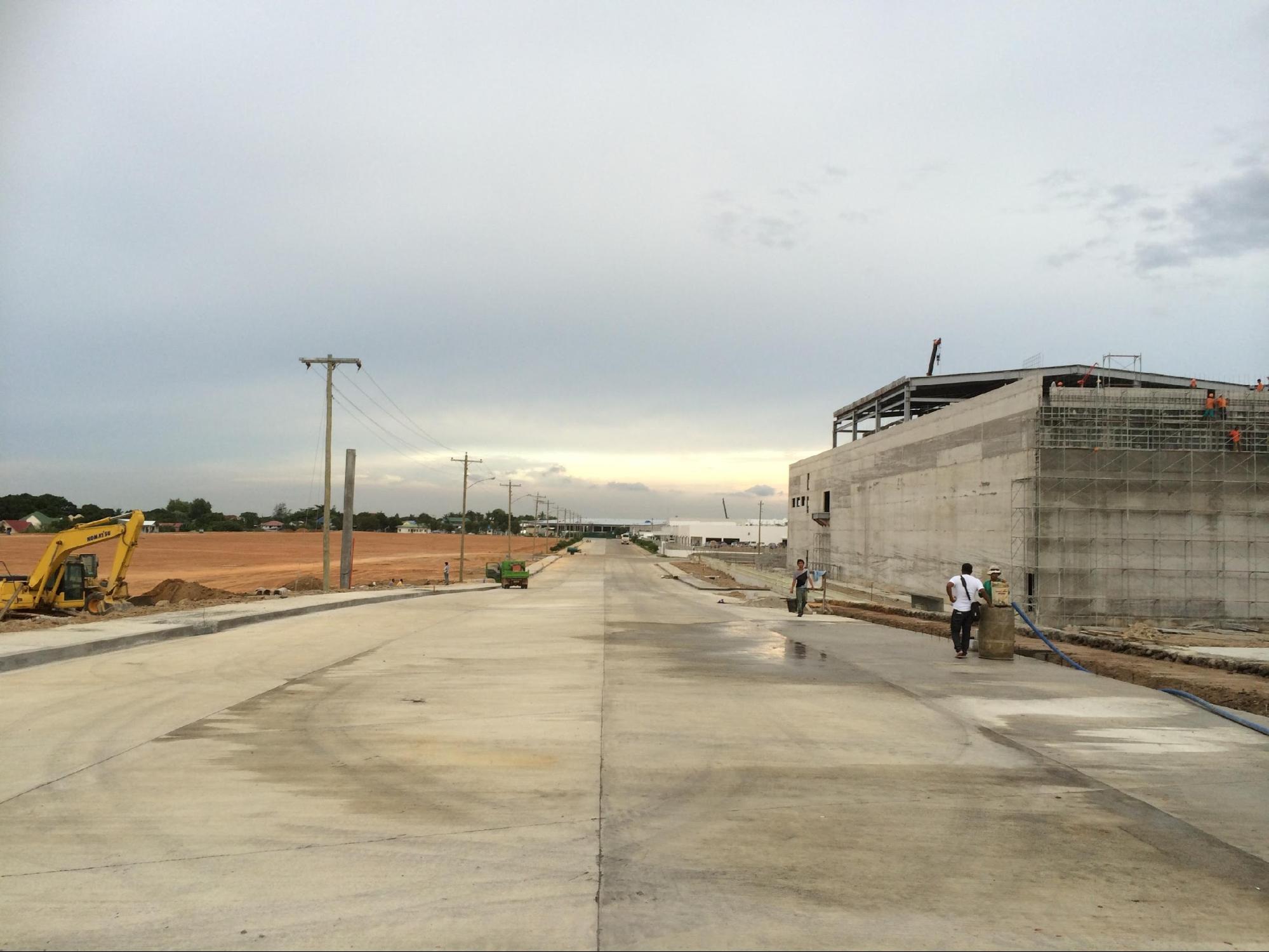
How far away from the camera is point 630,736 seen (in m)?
9.09

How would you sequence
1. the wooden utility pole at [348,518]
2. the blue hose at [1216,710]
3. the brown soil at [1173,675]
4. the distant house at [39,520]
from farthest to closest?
the distant house at [39,520]
the wooden utility pole at [348,518]
the brown soil at [1173,675]
the blue hose at [1216,710]

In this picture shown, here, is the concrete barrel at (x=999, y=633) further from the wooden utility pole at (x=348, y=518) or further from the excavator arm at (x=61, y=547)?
the wooden utility pole at (x=348, y=518)

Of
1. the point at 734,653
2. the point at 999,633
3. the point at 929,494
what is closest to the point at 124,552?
the point at 734,653

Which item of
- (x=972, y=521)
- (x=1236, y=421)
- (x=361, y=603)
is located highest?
(x=1236, y=421)

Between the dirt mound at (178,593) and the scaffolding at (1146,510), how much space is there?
99.6 feet

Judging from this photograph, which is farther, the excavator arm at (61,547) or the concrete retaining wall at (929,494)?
the concrete retaining wall at (929,494)

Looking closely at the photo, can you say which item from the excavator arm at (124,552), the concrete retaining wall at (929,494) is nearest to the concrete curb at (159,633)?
the excavator arm at (124,552)

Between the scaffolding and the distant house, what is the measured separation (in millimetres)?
157652

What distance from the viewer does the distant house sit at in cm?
14925

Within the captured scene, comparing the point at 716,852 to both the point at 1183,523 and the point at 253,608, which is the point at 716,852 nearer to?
the point at 253,608

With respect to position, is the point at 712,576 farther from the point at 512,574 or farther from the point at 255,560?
the point at 255,560

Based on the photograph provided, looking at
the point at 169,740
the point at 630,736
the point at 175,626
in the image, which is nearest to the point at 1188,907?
the point at 630,736

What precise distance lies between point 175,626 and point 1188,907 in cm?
1815

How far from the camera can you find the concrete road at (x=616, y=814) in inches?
183
